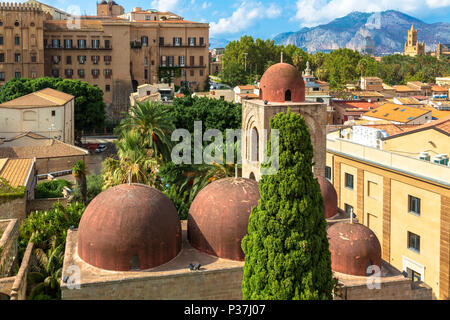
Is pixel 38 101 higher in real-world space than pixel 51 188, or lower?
higher

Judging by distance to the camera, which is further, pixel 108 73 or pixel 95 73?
pixel 108 73

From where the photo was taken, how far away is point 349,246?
55.8 ft

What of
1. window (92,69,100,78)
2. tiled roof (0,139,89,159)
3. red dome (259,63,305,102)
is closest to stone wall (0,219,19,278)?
red dome (259,63,305,102)

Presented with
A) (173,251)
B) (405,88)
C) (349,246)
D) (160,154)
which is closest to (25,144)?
(160,154)

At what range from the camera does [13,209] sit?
89.0 feet

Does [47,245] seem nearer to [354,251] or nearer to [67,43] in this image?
[354,251]

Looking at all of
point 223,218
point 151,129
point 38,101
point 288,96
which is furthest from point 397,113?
point 223,218

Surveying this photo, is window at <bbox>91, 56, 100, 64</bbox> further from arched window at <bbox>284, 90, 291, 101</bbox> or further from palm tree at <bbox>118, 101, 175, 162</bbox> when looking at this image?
arched window at <bbox>284, 90, 291, 101</bbox>

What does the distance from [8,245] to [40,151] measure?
825 inches

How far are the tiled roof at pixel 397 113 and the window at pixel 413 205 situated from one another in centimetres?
2384

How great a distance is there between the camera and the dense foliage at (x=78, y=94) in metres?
62.2

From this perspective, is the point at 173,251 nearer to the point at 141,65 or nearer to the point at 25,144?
the point at 25,144

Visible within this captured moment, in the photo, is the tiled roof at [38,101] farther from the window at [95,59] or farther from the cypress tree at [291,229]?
the cypress tree at [291,229]
